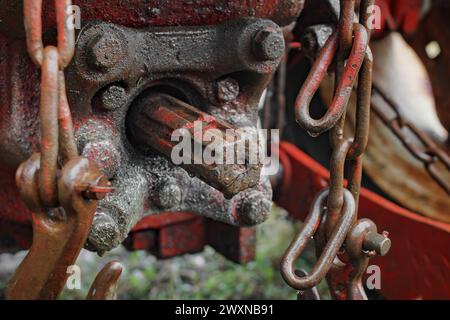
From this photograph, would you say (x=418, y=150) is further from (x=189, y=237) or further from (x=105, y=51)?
(x=105, y=51)

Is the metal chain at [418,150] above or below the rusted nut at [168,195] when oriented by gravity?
below

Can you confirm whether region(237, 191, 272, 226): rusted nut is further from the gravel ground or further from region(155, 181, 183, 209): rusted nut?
the gravel ground

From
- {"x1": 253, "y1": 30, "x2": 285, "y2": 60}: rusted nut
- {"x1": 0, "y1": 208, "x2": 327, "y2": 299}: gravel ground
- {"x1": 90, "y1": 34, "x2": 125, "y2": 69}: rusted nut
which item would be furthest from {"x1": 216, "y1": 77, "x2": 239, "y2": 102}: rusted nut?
{"x1": 0, "y1": 208, "x2": 327, "y2": 299}: gravel ground

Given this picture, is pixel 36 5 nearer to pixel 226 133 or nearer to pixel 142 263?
pixel 226 133

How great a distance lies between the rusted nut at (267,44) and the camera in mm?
1194

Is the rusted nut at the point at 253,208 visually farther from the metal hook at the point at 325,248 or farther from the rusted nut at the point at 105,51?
the rusted nut at the point at 105,51

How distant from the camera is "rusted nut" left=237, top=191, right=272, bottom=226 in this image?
4.15 ft

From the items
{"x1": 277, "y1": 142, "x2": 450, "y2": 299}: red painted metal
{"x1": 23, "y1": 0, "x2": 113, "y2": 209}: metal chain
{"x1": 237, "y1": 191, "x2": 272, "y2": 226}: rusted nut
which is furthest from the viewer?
{"x1": 277, "y1": 142, "x2": 450, "y2": 299}: red painted metal

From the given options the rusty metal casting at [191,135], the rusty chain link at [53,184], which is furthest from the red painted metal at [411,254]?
the rusty chain link at [53,184]

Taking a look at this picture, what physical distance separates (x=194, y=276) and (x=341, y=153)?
1.86 meters

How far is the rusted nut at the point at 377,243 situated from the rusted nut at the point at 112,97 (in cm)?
49

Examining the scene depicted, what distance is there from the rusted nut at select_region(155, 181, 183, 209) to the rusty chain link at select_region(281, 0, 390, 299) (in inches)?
10.4

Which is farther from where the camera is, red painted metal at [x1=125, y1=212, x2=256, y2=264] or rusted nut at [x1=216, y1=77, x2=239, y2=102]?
red painted metal at [x1=125, y1=212, x2=256, y2=264]

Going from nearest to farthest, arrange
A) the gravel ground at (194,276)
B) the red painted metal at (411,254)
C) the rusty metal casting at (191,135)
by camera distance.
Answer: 1. the rusty metal casting at (191,135)
2. the red painted metal at (411,254)
3. the gravel ground at (194,276)
